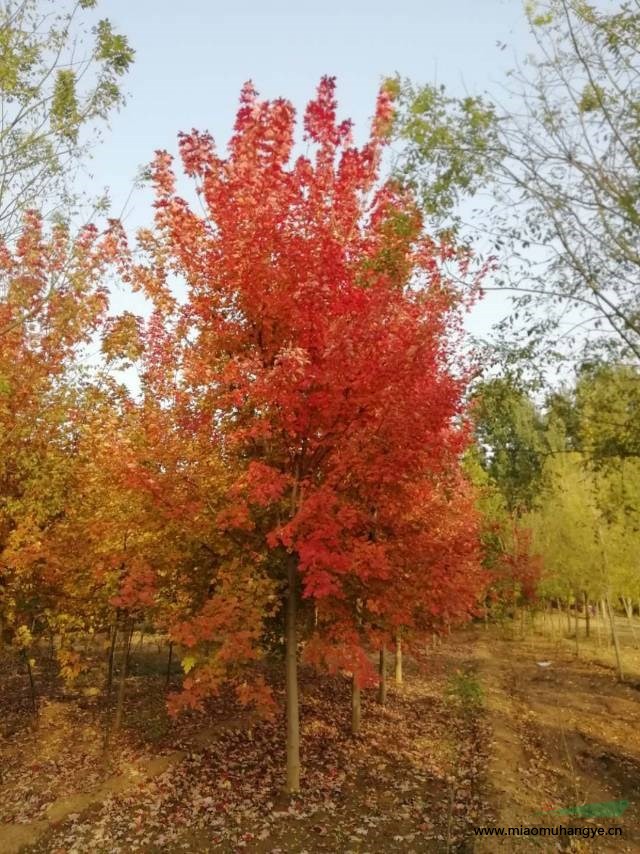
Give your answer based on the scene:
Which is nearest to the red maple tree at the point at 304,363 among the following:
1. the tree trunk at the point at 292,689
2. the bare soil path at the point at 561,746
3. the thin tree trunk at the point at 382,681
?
the tree trunk at the point at 292,689

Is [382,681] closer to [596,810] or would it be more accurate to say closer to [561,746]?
[561,746]

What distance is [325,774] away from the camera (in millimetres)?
12117

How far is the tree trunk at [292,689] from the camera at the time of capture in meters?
11.1

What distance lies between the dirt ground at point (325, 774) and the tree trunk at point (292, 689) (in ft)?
1.37

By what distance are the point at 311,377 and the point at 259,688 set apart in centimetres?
532

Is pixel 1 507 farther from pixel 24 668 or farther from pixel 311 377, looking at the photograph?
pixel 24 668

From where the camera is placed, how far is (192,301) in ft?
34.6

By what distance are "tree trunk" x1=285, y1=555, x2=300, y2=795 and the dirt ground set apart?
42cm

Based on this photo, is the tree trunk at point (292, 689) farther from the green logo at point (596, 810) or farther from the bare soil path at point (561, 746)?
the green logo at point (596, 810)

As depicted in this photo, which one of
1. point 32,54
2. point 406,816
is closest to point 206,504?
point 406,816

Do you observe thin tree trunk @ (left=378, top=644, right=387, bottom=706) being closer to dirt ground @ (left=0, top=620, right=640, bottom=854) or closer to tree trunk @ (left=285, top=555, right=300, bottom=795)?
dirt ground @ (left=0, top=620, right=640, bottom=854)

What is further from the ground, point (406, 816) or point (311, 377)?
point (311, 377)

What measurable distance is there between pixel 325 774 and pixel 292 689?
86.9 inches

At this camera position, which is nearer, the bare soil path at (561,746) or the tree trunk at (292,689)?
the bare soil path at (561,746)
